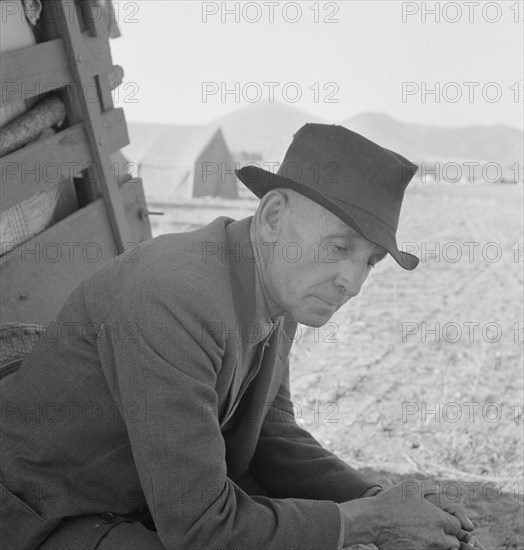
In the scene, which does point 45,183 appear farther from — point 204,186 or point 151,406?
point 204,186

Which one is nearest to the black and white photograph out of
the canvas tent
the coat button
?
the coat button

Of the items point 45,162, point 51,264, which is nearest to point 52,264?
point 51,264

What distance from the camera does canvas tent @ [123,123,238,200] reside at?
14.6 metres

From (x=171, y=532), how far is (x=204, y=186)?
13.2m

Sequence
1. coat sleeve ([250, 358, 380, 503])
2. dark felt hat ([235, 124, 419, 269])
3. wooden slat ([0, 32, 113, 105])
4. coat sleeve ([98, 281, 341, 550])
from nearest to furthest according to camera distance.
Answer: coat sleeve ([98, 281, 341, 550]) < dark felt hat ([235, 124, 419, 269]) < coat sleeve ([250, 358, 380, 503]) < wooden slat ([0, 32, 113, 105])

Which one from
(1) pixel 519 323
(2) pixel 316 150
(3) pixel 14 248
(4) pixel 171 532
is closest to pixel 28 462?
(4) pixel 171 532

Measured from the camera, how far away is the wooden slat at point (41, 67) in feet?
8.18

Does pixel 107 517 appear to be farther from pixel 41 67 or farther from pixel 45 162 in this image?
pixel 41 67

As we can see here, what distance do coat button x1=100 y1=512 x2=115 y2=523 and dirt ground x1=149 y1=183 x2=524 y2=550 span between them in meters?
1.50

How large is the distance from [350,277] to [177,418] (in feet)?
2.01

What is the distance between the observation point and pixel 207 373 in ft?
5.91

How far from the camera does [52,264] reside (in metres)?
2.84

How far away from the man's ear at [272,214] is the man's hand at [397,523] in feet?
2.69

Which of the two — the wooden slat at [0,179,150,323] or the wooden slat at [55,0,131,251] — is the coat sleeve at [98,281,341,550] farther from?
the wooden slat at [55,0,131,251]
